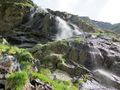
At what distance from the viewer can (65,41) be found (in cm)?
3300

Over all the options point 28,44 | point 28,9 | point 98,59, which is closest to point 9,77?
point 98,59

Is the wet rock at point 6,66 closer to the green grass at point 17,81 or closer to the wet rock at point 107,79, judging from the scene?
the green grass at point 17,81

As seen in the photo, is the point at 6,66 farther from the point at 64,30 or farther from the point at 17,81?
the point at 64,30

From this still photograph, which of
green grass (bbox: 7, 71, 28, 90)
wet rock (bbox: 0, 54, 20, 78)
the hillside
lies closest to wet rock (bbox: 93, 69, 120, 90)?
the hillside

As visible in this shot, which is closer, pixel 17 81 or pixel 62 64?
pixel 17 81

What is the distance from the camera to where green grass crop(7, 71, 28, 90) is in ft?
51.3

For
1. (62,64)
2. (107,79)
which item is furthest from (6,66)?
(107,79)

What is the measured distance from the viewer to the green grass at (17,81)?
15.6 m

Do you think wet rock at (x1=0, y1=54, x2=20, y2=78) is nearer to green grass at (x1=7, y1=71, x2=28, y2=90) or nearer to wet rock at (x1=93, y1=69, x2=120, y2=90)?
green grass at (x1=7, y1=71, x2=28, y2=90)

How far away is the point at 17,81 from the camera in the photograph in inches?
623

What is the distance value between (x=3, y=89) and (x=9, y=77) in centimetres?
72

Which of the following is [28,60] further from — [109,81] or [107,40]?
[107,40]

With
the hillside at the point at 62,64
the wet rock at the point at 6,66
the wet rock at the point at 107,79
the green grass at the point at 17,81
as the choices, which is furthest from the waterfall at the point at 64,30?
the green grass at the point at 17,81

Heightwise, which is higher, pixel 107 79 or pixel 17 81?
pixel 17 81
